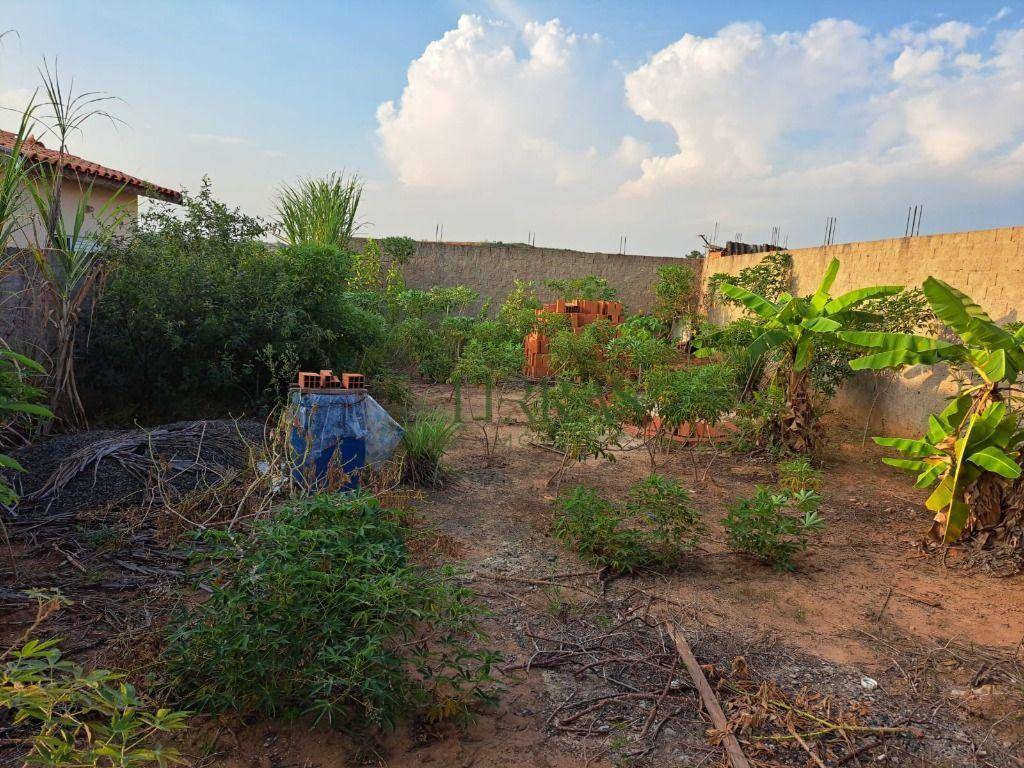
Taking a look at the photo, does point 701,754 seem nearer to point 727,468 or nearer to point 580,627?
point 580,627

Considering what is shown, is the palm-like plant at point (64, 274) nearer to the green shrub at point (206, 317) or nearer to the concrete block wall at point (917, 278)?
the green shrub at point (206, 317)

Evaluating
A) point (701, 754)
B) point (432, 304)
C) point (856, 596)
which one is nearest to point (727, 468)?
point (856, 596)

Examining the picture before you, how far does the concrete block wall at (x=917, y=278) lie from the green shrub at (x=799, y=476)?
226cm

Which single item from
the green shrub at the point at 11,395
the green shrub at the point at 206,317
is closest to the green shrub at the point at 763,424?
the green shrub at the point at 206,317

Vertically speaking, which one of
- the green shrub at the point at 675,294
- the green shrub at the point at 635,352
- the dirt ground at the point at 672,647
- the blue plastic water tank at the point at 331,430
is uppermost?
the green shrub at the point at 675,294

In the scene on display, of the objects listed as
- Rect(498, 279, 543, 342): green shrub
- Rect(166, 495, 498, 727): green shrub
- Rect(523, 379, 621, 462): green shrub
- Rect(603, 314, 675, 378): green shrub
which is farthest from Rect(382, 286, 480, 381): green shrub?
Rect(166, 495, 498, 727): green shrub

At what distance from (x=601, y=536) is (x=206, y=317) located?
426 centimetres

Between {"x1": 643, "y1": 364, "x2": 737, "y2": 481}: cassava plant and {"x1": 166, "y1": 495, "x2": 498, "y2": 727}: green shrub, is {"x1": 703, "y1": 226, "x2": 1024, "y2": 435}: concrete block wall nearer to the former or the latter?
{"x1": 643, "y1": 364, "x2": 737, "y2": 481}: cassava plant

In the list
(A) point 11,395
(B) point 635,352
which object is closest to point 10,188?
(A) point 11,395

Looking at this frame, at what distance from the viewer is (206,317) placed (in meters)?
5.97

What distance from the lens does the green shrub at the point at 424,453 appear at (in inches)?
206

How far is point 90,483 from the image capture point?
426 cm

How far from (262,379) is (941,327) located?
7042 mm

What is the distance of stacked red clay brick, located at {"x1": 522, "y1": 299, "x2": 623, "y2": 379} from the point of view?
10.8m
